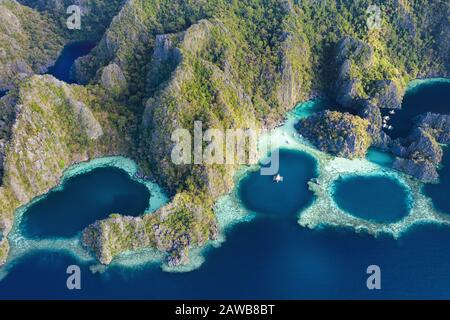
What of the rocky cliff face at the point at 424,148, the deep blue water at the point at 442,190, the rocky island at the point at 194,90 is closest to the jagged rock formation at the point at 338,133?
the rocky island at the point at 194,90

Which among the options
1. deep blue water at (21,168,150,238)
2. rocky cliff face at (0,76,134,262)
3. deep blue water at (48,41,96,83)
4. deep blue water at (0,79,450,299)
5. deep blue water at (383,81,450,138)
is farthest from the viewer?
deep blue water at (48,41,96,83)

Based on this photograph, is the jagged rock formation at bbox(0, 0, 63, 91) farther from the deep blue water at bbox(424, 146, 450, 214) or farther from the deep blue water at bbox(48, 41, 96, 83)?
the deep blue water at bbox(424, 146, 450, 214)

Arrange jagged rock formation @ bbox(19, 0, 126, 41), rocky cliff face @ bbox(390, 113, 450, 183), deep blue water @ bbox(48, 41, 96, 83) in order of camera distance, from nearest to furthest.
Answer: rocky cliff face @ bbox(390, 113, 450, 183) < deep blue water @ bbox(48, 41, 96, 83) < jagged rock formation @ bbox(19, 0, 126, 41)

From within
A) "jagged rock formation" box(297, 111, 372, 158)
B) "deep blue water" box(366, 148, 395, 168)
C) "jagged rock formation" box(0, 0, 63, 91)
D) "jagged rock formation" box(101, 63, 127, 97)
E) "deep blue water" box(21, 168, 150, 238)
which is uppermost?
"jagged rock formation" box(0, 0, 63, 91)

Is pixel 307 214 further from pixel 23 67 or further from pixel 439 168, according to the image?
pixel 23 67

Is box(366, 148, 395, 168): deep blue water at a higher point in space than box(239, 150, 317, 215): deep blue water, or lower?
higher

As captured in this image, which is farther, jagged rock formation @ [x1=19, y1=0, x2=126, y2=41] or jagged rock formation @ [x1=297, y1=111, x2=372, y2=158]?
jagged rock formation @ [x1=19, y1=0, x2=126, y2=41]

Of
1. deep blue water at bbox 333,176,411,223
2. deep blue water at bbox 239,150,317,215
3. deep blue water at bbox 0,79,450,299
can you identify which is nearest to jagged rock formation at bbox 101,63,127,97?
deep blue water at bbox 0,79,450,299

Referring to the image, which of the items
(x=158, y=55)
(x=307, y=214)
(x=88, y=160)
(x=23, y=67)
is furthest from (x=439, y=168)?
(x=23, y=67)
